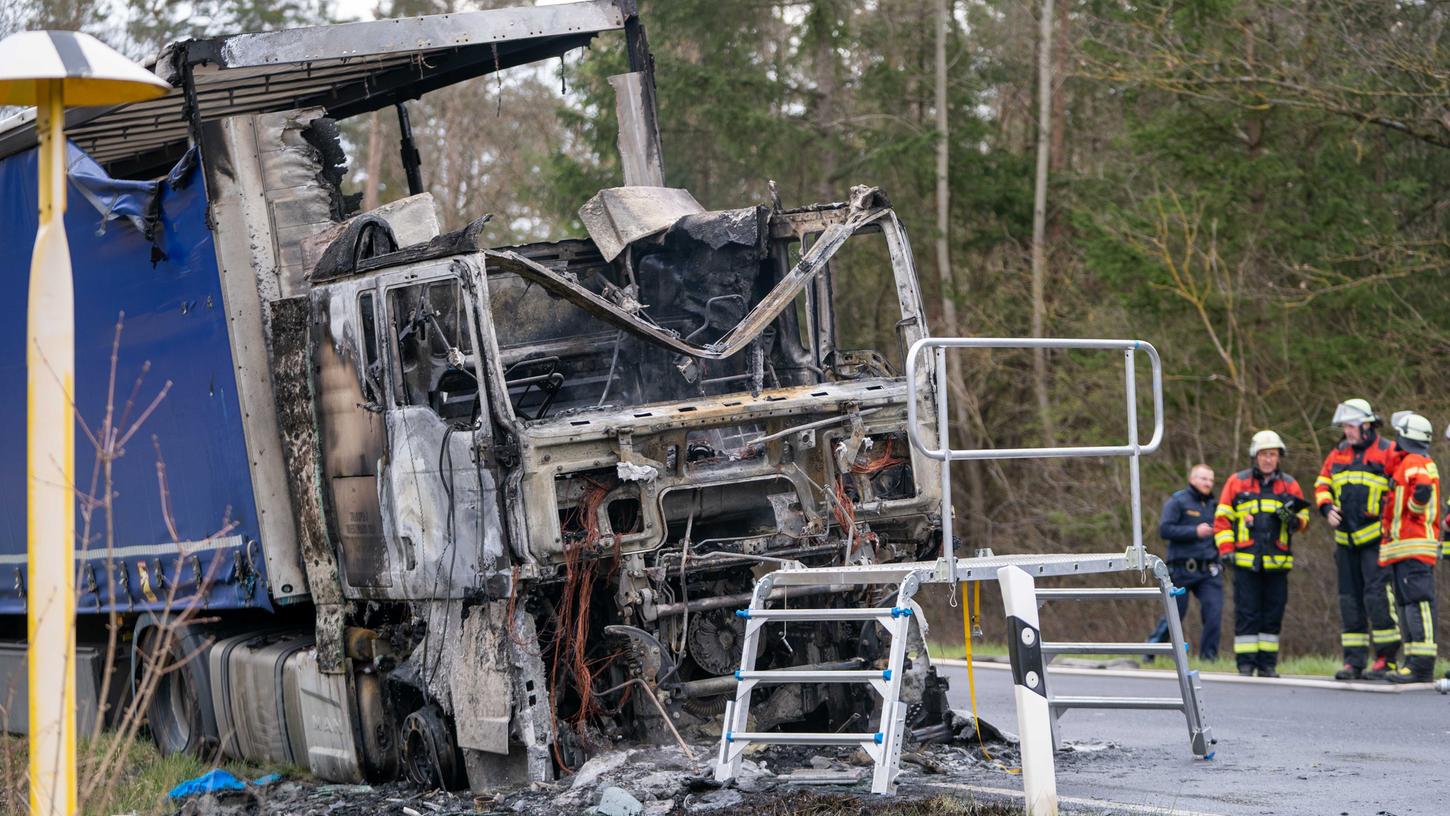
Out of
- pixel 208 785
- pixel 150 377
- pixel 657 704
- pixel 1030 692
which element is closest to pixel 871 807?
pixel 1030 692

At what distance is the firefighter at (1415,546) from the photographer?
11.3m

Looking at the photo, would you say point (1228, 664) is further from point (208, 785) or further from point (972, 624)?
point (208, 785)

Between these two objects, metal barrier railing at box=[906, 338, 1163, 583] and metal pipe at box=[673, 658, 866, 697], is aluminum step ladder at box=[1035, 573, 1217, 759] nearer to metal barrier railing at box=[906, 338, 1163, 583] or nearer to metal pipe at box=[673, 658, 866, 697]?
metal barrier railing at box=[906, 338, 1163, 583]

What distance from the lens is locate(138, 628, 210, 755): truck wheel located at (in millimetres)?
9945

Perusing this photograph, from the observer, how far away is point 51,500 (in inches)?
183

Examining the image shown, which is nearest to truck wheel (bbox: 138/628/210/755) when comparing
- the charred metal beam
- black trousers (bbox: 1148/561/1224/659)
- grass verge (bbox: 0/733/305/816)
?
grass verge (bbox: 0/733/305/816)

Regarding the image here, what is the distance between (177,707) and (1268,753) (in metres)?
6.04

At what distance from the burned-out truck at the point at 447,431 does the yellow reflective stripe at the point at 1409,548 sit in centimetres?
416

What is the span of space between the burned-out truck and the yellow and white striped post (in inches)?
95.1

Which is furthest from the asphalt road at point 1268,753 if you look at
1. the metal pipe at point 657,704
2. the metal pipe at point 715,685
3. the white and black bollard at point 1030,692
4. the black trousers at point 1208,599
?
the black trousers at point 1208,599

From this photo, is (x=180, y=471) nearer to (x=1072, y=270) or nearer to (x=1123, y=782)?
(x=1123, y=782)

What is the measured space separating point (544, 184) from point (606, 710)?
19010 millimetres

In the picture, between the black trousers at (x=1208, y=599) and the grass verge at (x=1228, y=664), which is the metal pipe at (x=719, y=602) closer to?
the grass verge at (x=1228, y=664)

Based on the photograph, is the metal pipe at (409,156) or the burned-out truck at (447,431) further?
the metal pipe at (409,156)
